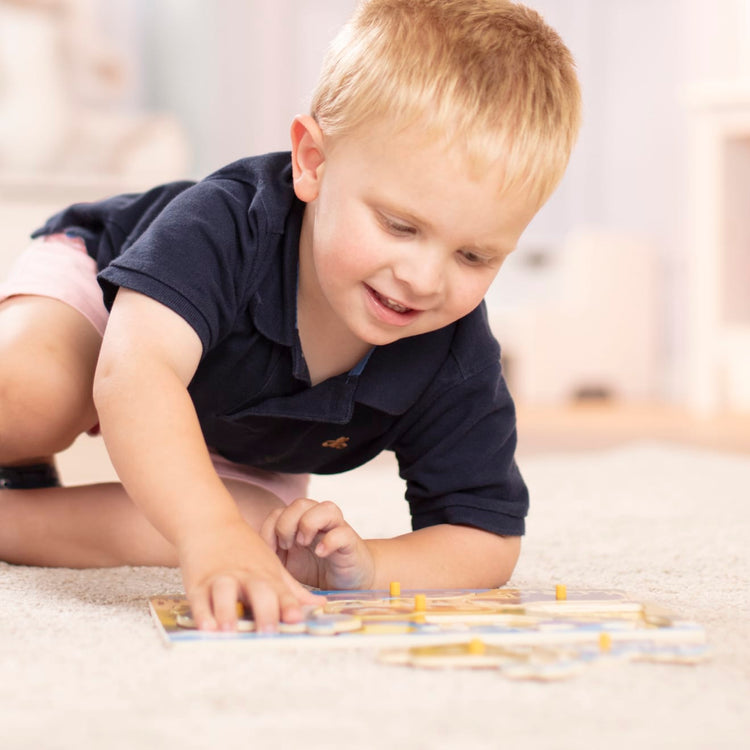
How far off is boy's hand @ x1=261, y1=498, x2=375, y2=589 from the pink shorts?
215 mm

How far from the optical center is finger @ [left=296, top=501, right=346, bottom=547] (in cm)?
67

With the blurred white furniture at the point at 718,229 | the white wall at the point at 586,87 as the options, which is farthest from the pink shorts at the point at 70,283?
the white wall at the point at 586,87

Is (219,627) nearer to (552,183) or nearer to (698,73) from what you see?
(552,183)

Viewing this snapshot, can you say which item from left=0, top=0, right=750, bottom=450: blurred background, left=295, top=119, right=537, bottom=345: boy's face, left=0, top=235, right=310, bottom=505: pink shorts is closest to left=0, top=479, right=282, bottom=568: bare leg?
left=0, top=235, right=310, bottom=505: pink shorts

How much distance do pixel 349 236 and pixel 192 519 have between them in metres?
0.21

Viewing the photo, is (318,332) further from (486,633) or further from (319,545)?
(486,633)

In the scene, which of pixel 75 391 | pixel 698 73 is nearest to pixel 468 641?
pixel 75 391

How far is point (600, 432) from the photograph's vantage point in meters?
2.20

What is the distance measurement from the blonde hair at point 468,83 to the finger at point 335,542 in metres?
0.24

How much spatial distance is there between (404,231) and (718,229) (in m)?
1.76

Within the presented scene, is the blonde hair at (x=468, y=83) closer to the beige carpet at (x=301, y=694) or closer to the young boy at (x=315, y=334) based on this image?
the young boy at (x=315, y=334)

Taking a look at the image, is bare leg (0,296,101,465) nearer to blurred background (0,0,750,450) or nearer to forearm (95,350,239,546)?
forearm (95,350,239,546)

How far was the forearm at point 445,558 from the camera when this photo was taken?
75cm

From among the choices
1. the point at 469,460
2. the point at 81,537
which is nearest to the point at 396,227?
the point at 469,460
